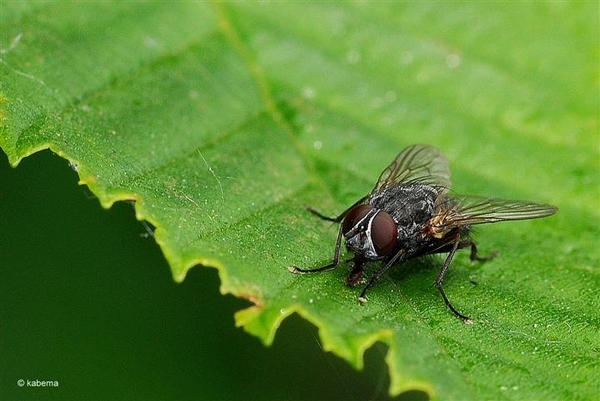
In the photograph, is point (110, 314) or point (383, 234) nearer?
point (383, 234)

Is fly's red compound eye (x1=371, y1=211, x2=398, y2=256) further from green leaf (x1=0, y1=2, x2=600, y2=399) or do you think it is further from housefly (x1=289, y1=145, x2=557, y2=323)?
green leaf (x1=0, y1=2, x2=600, y2=399)

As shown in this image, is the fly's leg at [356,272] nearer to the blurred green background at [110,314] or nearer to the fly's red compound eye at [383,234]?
the fly's red compound eye at [383,234]

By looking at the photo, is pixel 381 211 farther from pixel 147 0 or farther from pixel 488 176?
pixel 147 0

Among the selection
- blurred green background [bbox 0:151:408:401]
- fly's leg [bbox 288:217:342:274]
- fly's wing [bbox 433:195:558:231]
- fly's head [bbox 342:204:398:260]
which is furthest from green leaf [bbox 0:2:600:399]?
blurred green background [bbox 0:151:408:401]

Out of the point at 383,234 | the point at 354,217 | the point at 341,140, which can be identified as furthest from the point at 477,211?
the point at 341,140

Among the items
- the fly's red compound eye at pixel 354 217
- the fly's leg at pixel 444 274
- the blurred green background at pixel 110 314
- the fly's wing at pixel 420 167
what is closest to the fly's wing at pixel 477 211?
the fly's leg at pixel 444 274

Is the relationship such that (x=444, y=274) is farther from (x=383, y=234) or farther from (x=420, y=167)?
(x=420, y=167)
